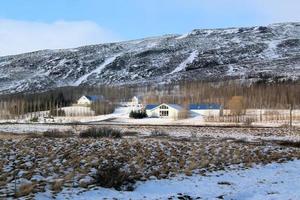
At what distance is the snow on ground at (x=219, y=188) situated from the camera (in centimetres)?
1336

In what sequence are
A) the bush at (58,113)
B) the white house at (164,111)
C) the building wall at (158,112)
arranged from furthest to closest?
the bush at (58,113), the white house at (164,111), the building wall at (158,112)

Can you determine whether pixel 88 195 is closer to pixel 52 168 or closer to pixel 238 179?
pixel 52 168

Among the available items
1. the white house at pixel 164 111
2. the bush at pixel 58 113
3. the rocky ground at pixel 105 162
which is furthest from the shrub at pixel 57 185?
the bush at pixel 58 113

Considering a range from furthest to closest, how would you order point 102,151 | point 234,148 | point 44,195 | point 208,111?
1. point 208,111
2. point 234,148
3. point 102,151
4. point 44,195

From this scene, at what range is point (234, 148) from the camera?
24344 mm

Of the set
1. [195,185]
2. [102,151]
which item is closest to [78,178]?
[195,185]

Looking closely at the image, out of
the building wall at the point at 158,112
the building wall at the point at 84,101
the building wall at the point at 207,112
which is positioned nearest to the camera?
the building wall at the point at 207,112

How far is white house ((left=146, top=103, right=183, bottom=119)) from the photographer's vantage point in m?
125

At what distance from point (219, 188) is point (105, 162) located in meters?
4.41

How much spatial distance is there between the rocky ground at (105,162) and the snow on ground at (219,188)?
46 cm

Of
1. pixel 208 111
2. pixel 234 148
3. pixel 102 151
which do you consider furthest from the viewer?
pixel 208 111

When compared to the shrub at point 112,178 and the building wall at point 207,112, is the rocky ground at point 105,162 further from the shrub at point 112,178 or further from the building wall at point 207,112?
the building wall at point 207,112

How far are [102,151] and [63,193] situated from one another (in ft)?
23.7

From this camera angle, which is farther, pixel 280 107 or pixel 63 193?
pixel 280 107
